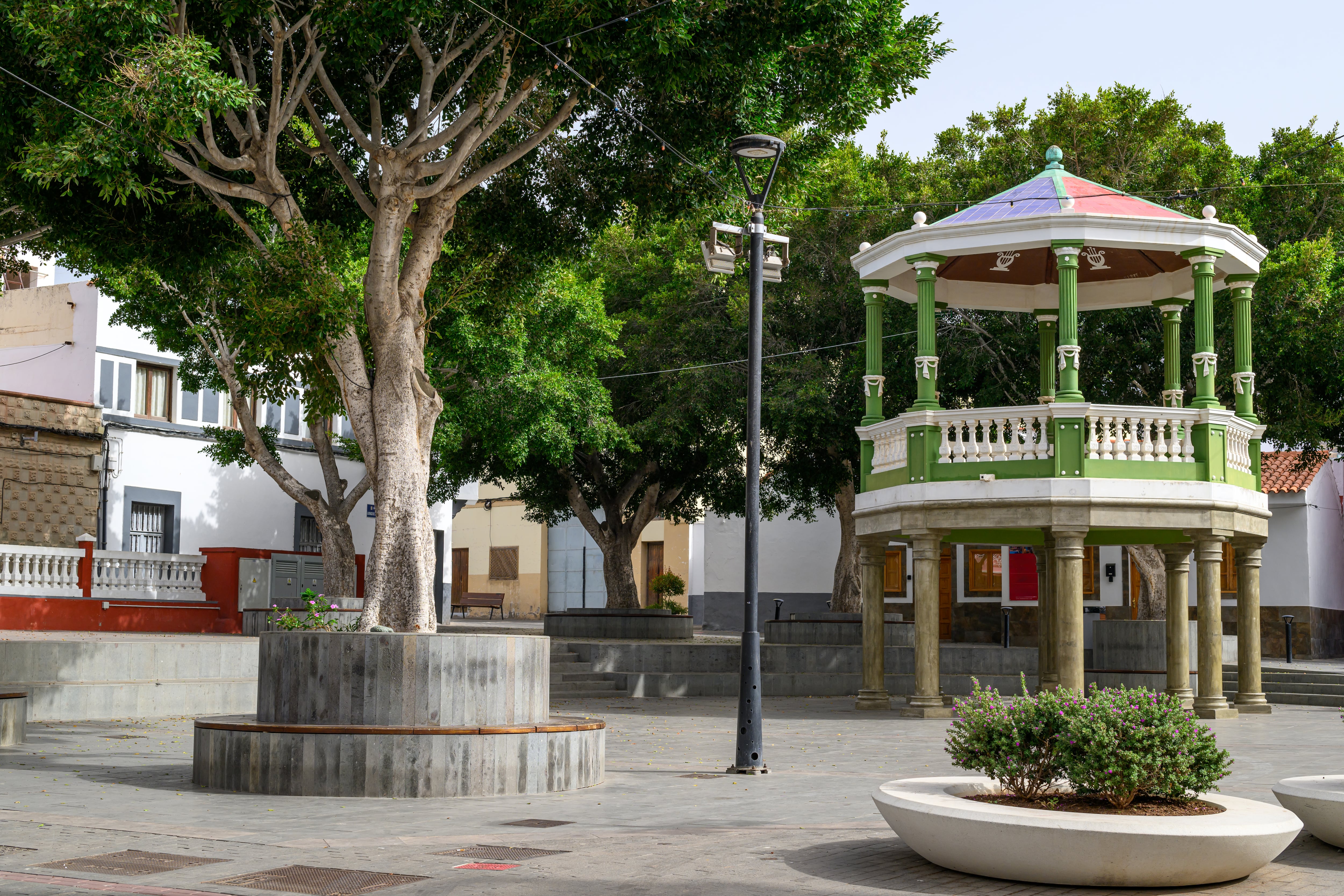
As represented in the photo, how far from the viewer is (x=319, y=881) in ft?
26.6

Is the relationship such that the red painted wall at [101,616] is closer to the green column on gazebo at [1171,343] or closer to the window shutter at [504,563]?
the green column on gazebo at [1171,343]

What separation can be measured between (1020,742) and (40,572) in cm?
2215

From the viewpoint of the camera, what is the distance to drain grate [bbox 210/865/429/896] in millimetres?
7844

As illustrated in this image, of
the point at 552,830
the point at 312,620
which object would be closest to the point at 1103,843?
the point at 552,830

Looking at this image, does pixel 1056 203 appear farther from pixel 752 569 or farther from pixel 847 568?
pixel 847 568

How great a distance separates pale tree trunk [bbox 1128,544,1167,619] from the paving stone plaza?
12713mm

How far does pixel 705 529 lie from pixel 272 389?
2891 centimetres

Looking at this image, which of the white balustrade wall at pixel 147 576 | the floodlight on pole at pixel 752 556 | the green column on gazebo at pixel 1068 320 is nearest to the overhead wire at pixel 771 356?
the green column on gazebo at pixel 1068 320

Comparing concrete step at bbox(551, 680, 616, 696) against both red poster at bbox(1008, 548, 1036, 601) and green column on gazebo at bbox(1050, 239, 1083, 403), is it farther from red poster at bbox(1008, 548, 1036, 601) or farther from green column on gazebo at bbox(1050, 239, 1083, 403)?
red poster at bbox(1008, 548, 1036, 601)

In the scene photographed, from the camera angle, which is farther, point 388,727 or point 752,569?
point 752,569

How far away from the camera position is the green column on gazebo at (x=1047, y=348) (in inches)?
929

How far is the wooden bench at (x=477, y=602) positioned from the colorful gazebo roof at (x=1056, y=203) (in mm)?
32443

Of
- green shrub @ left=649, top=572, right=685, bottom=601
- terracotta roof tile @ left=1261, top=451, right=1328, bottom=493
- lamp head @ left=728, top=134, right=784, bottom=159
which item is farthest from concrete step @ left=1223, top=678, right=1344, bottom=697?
green shrub @ left=649, top=572, right=685, bottom=601

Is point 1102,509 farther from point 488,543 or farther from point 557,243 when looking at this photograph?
point 488,543
